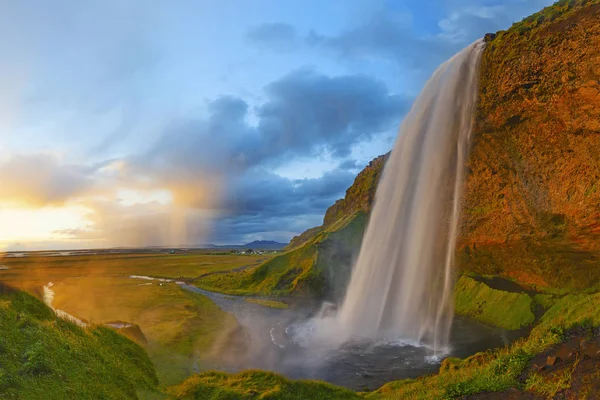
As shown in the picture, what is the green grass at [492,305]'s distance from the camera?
32.0 metres

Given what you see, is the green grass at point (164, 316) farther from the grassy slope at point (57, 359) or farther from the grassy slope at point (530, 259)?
the grassy slope at point (530, 259)

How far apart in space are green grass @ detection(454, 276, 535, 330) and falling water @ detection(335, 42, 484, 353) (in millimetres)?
2930

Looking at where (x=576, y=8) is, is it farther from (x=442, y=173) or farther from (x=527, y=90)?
(x=442, y=173)

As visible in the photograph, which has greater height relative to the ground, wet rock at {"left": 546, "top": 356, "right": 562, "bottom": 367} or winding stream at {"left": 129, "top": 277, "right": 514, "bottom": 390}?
wet rock at {"left": 546, "top": 356, "right": 562, "bottom": 367}

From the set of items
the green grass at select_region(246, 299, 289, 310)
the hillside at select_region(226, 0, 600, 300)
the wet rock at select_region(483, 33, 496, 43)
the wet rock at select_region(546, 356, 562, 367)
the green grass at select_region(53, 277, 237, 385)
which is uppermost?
the wet rock at select_region(483, 33, 496, 43)

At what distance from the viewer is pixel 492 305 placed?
117 ft

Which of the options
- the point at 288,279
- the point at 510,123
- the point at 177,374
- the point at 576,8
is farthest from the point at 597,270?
the point at 288,279

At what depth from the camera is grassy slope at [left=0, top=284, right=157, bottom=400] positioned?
9.35m

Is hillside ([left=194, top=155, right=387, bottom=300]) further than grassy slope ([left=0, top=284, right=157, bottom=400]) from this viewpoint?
Yes

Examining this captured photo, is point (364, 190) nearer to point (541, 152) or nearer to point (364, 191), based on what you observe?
point (364, 191)

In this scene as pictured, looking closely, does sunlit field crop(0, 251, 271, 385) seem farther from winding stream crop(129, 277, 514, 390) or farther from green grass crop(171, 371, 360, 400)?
green grass crop(171, 371, 360, 400)

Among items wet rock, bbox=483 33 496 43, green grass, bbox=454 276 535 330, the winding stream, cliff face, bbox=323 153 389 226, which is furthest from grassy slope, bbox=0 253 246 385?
wet rock, bbox=483 33 496 43

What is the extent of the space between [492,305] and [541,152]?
16.2 metres

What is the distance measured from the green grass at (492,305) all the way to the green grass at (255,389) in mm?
23122
